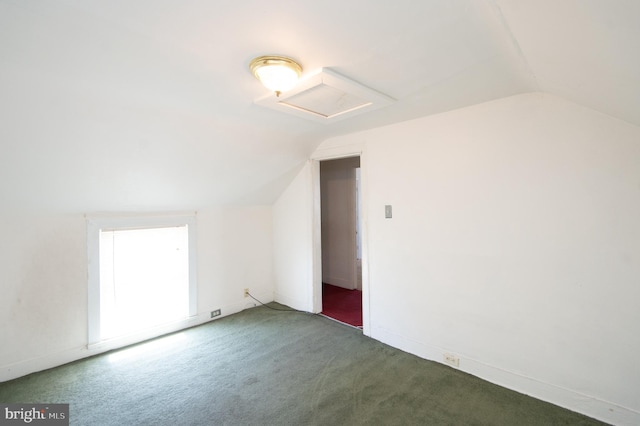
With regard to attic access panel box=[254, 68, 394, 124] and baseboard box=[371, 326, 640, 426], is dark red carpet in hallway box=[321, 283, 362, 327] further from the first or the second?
attic access panel box=[254, 68, 394, 124]

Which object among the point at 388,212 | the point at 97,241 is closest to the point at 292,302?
the point at 388,212

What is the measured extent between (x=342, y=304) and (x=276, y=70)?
10.9ft

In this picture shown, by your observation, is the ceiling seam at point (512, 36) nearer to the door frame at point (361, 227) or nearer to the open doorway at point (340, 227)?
the door frame at point (361, 227)

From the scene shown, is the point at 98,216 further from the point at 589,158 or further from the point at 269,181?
the point at 589,158

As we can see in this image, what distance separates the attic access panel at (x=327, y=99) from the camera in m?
1.82

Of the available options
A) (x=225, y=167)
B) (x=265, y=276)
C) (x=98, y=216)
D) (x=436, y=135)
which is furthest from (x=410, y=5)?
(x=265, y=276)

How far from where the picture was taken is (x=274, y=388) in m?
2.24

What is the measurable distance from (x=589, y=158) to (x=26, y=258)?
4.38m

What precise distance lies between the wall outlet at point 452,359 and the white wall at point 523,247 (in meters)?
0.05

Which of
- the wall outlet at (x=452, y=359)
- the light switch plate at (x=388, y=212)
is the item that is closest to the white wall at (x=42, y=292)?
the light switch plate at (x=388, y=212)

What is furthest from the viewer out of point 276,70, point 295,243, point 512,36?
point 295,243

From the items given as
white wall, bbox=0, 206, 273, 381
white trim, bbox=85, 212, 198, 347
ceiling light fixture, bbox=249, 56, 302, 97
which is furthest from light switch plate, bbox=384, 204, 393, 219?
white wall, bbox=0, 206, 273, 381

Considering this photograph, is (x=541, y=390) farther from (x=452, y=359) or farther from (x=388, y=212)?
(x=388, y=212)

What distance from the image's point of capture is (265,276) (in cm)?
420
